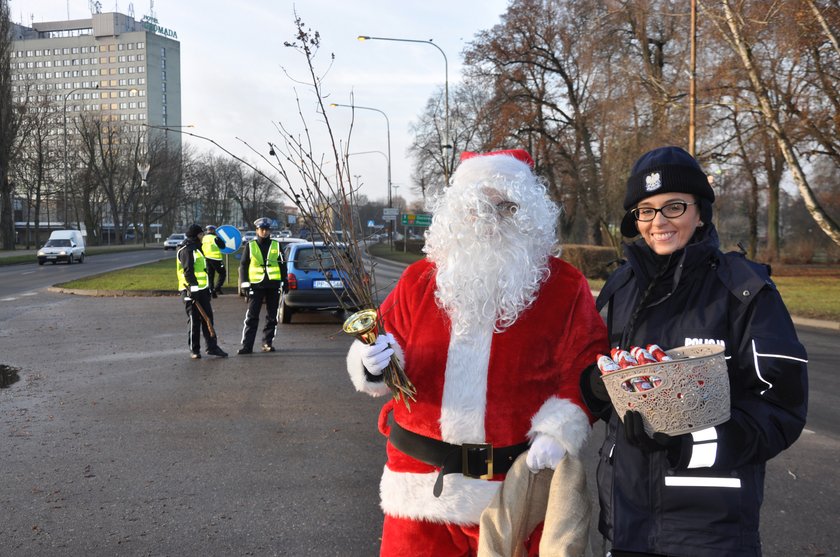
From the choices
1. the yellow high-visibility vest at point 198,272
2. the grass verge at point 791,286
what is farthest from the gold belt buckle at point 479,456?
the grass verge at point 791,286

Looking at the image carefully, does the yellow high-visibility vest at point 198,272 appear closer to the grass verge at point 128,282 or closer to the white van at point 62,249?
the grass verge at point 128,282

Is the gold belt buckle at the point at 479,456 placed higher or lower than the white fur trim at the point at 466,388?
lower

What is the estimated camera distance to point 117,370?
8.96 meters

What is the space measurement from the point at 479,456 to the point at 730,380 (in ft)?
2.83

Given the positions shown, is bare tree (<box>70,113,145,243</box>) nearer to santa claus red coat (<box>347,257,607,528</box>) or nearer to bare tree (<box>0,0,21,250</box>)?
bare tree (<box>0,0,21,250</box>)

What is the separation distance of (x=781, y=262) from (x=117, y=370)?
106ft

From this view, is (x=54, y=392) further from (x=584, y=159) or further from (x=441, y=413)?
(x=584, y=159)

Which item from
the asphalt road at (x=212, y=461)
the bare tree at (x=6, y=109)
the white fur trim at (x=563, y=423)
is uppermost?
the bare tree at (x=6, y=109)

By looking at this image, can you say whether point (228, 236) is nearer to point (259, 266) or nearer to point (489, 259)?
point (259, 266)

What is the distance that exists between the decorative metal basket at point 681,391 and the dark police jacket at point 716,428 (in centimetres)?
7

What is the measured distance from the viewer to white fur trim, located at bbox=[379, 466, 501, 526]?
242cm

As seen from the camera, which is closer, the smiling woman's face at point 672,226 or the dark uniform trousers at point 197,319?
the smiling woman's face at point 672,226

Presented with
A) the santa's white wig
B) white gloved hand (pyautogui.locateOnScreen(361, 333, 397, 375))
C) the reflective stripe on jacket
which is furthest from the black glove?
the reflective stripe on jacket

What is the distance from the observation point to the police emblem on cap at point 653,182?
2.21 meters
